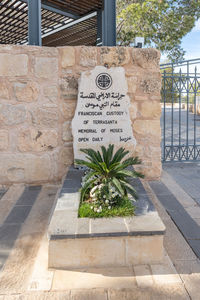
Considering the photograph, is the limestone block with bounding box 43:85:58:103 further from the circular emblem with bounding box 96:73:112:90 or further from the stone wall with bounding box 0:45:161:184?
the circular emblem with bounding box 96:73:112:90

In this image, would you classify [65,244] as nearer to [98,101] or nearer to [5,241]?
[5,241]

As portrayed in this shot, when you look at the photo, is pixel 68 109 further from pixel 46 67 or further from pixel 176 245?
pixel 176 245

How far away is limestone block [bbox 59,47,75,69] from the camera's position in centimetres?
353

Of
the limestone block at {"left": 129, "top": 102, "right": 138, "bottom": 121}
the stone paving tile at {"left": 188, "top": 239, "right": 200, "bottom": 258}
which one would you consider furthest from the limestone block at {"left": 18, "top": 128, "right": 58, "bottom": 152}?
the stone paving tile at {"left": 188, "top": 239, "right": 200, "bottom": 258}

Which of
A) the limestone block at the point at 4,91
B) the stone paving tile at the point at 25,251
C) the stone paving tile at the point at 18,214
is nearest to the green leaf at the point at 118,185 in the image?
the stone paving tile at the point at 25,251

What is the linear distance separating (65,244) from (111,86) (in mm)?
2362

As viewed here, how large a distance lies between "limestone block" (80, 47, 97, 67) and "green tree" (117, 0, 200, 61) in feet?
25.4

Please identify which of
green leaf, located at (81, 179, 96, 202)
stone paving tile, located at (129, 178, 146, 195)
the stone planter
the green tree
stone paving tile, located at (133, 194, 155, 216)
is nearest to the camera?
the stone planter

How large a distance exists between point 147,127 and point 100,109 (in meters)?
0.80

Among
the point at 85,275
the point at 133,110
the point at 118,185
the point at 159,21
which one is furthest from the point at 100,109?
the point at 159,21

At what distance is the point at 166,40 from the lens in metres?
11.0

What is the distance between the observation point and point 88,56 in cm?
356

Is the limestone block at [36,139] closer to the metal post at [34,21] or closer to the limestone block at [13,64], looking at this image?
the limestone block at [13,64]

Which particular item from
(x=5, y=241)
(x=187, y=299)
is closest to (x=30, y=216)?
(x=5, y=241)
